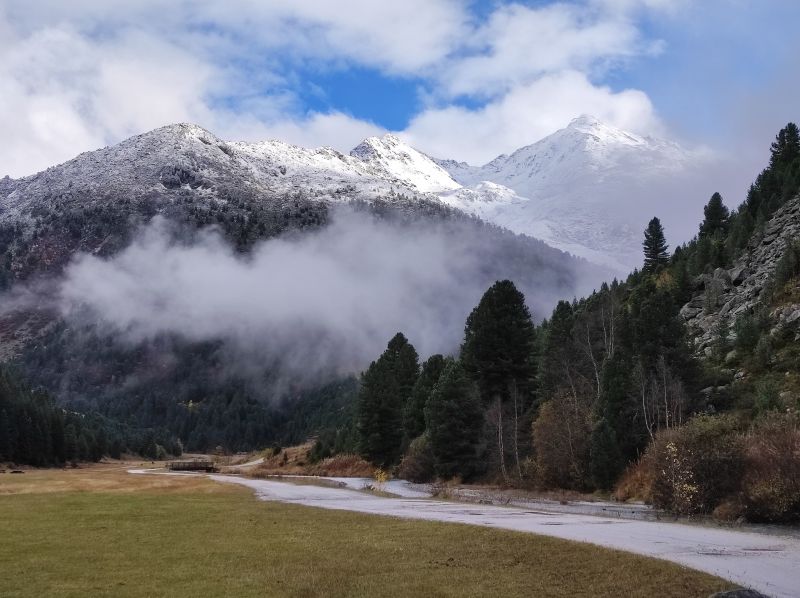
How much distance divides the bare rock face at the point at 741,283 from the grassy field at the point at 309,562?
184 ft

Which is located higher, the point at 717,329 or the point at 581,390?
the point at 717,329

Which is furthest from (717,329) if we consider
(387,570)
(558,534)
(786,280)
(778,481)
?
(387,570)

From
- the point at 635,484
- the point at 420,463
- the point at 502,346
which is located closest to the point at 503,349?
the point at 502,346

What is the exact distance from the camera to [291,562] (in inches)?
842

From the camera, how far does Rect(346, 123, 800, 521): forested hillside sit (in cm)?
3522

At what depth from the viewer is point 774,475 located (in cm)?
3111

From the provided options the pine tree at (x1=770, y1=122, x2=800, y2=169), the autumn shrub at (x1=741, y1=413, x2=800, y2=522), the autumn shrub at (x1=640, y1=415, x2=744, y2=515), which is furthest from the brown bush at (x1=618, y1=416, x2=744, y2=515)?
the pine tree at (x1=770, y1=122, x2=800, y2=169)

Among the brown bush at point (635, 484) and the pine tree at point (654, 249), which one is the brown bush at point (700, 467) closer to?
the brown bush at point (635, 484)

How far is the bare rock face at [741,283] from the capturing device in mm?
74125

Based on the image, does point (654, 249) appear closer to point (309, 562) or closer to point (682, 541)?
point (682, 541)

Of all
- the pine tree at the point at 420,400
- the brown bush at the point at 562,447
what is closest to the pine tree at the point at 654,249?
the pine tree at the point at 420,400

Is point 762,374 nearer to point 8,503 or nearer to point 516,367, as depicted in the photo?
point 516,367

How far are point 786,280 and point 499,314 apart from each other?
3006 centimetres

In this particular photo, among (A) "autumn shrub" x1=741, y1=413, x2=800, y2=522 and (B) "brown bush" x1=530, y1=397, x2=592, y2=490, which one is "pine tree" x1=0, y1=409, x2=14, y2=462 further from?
(A) "autumn shrub" x1=741, y1=413, x2=800, y2=522
